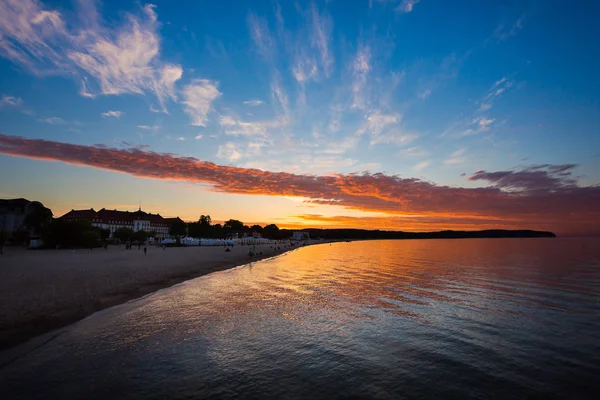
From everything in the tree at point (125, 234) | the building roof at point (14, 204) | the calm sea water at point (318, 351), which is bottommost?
the calm sea water at point (318, 351)

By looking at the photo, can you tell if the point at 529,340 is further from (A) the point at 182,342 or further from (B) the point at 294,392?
(A) the point at 182,342

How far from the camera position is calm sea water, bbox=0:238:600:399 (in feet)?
33.2

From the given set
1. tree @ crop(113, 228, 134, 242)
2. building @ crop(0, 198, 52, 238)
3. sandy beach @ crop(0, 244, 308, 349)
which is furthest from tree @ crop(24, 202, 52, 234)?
sandy beach @ crop(0, 244, 308, 349)

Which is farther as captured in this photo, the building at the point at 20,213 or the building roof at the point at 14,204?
the building roof at the point at 14,204

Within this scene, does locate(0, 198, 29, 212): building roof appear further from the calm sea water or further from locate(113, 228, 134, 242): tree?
the calm sea water

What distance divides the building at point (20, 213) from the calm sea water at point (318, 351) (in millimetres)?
88375

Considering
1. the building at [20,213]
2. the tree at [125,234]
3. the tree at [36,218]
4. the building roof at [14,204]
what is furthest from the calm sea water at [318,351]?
the tree at [125,234]

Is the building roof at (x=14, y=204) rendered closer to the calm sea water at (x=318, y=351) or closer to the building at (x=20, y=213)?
the building at (x=20, y=213)

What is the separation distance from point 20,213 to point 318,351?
109 m

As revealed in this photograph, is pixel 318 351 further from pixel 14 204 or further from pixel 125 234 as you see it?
pixel 125 234

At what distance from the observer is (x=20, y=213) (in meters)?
87.0

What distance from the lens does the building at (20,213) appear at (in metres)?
84.9

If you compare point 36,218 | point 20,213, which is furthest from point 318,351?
point 20,213

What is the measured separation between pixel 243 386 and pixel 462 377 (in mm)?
7990
